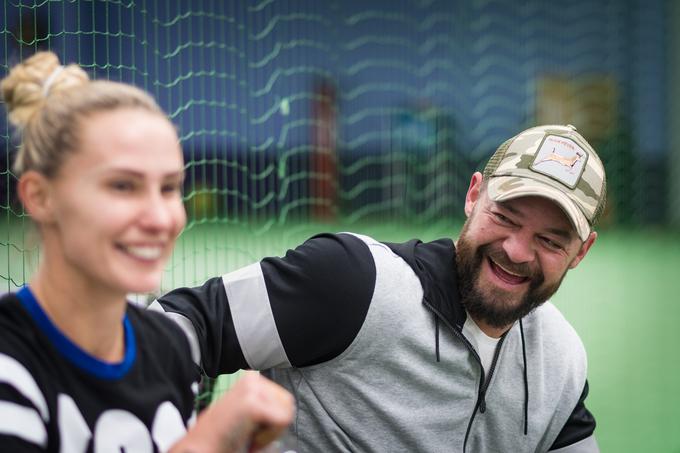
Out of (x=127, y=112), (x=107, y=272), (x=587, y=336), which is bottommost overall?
(x=587, y=336)

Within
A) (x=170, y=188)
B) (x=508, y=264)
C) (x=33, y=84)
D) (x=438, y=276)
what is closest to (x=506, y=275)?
(x=508, y=264)

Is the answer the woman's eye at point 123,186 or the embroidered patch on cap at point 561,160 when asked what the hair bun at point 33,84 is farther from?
the embroidered patch on cap at point 561,160

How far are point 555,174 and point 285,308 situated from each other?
654 mm

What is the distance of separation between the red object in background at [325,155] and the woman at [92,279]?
192 inches

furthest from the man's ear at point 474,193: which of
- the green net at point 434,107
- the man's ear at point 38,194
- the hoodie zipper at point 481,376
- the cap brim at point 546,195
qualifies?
the green net at point 434,107

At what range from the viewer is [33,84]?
1294mm

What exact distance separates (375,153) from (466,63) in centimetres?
110

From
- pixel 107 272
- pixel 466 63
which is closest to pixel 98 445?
pixel 107 272

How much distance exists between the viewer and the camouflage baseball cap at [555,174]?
2.05 m

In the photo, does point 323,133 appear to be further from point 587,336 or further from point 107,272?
point 107,272

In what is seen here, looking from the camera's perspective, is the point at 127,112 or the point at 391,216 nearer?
the point at 127,112

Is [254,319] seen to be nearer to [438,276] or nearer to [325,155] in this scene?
[438,276]

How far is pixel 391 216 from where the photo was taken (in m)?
7.86

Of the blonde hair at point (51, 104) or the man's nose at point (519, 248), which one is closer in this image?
the blonde hair at point (51, 104)
